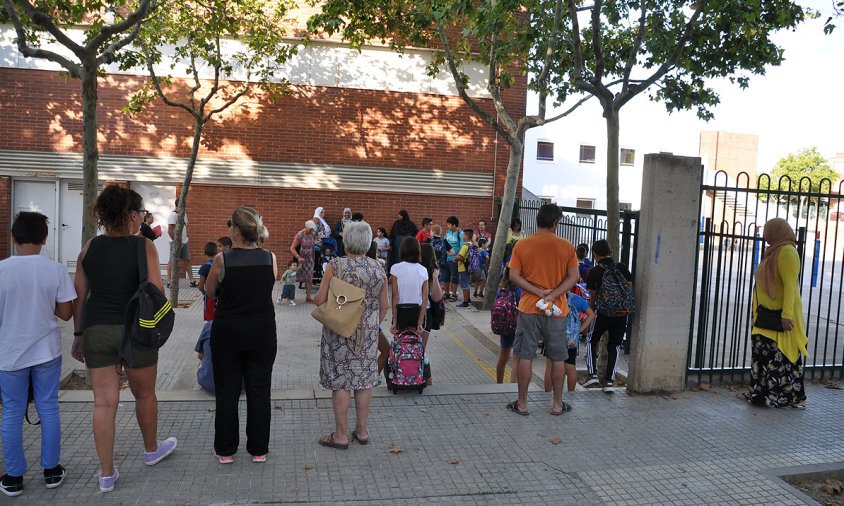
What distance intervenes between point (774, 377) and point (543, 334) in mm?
2520

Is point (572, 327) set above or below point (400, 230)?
below

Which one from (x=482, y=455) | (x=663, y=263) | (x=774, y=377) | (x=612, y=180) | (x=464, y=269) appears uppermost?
(x=612, y=180)

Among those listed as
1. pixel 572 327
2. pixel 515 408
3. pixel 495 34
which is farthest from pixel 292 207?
pixel 515 408

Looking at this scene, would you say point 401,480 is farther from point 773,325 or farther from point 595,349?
point 773,325

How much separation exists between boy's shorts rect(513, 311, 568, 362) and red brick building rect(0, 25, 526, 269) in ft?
36.2

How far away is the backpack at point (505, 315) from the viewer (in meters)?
7.22

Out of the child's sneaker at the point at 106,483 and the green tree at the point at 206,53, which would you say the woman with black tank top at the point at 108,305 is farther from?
the green tree at the point at 206,53

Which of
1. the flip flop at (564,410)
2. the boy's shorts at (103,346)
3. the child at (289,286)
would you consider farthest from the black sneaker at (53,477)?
the child at (289,286)

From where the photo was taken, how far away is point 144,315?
4344 mm

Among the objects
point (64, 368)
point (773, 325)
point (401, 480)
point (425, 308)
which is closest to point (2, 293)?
point (401, 480)

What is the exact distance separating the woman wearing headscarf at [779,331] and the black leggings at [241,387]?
15.8 ft

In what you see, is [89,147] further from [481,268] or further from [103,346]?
[481,268]

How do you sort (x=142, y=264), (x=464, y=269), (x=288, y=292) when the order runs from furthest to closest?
(x=464, y=269), (x=288, y=292), (x=142, y=264)

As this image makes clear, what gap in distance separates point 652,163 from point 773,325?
1.97 meters
